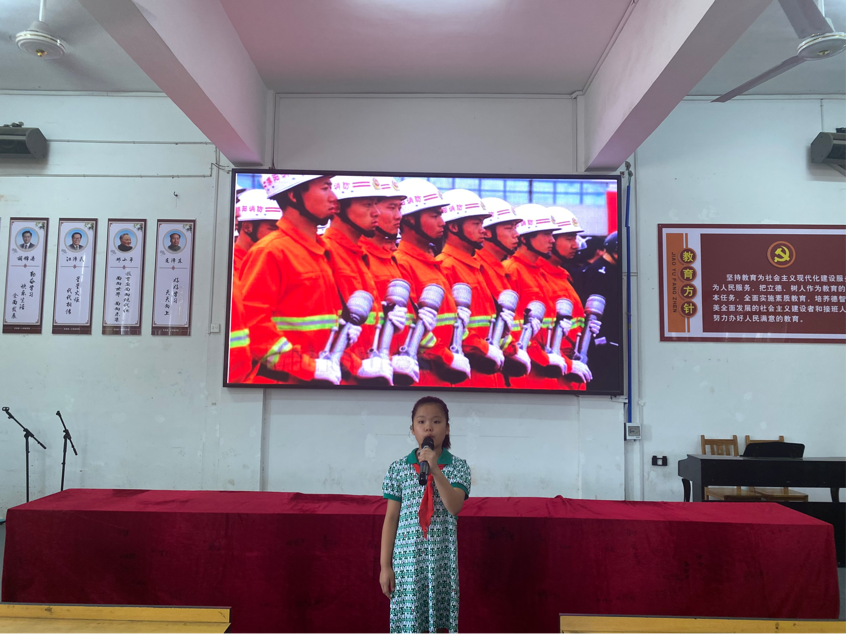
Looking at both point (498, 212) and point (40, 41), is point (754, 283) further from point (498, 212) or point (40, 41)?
point (40, 41)

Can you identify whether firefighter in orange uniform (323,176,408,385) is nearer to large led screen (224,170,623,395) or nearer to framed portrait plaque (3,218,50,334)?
large led screen (224,170,623,395)

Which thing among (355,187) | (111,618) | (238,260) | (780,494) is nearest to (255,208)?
(238,260)

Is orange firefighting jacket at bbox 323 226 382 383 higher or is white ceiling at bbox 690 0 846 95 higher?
white ceiling at bbox 690 0 846 95

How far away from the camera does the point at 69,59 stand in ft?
13.9

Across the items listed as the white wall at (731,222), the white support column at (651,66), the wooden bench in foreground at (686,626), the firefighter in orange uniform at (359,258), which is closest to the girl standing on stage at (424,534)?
the wooden bench in foreground at (686,626)

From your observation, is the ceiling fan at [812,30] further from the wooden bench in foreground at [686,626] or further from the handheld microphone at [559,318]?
the wooden bench in foreground at [686,626]

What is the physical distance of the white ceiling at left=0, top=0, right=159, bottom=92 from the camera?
12.2 feet

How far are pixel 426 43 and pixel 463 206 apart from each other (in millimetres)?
1185

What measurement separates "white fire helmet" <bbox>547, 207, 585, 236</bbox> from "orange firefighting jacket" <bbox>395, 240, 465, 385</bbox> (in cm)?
98

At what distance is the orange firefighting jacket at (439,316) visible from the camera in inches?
168

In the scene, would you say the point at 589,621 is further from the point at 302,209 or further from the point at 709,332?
the point at 302,209

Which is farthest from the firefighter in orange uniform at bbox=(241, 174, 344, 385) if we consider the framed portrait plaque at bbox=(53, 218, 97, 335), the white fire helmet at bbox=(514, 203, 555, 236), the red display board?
the red display board

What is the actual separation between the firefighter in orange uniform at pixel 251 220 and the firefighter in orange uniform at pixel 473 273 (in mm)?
1348

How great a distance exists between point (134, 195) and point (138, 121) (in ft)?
2.10
